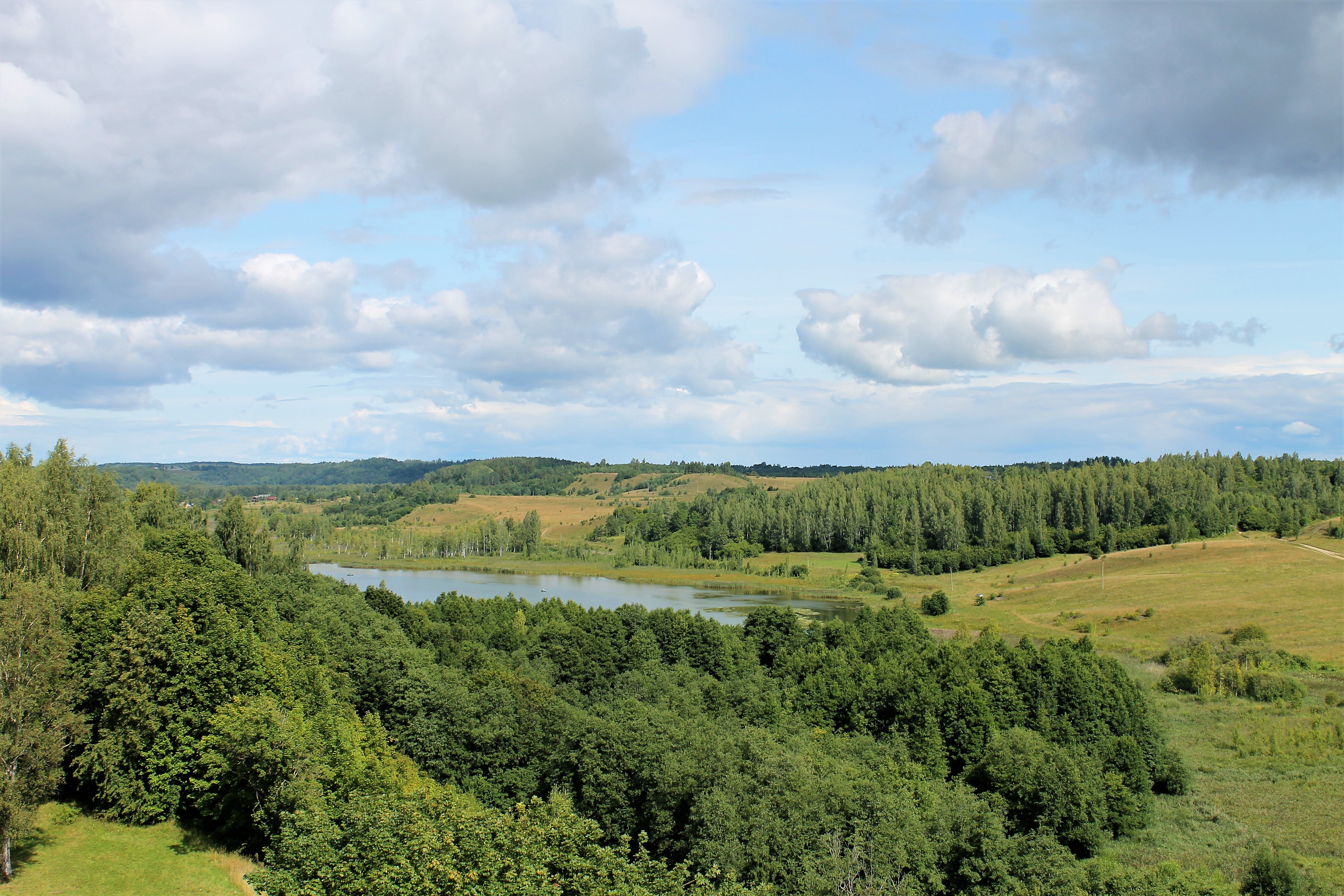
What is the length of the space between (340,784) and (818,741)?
68.2ft

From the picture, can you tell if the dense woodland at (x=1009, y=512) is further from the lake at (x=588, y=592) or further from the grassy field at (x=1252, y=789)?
the grassy field at (x=1252, y=789)

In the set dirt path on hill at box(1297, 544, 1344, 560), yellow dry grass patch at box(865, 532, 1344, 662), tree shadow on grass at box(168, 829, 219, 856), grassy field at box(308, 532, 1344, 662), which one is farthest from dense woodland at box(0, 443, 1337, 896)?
dirt path on hill at box(1297, 544, 1344, 560)

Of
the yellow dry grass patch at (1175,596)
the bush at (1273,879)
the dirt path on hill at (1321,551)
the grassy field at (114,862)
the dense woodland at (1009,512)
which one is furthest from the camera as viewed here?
the dense woodland at (1009,512)

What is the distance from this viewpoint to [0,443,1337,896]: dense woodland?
21.3 m

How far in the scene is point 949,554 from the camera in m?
134

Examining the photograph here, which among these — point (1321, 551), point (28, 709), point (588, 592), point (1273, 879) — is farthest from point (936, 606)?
point (28, 709)

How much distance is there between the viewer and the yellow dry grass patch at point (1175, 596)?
74.4m

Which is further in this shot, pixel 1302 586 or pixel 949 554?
pixel 949 554

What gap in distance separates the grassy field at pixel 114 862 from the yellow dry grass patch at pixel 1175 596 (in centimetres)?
6979

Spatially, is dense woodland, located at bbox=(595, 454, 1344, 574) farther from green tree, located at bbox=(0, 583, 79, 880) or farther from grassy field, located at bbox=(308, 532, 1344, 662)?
green tree, located at bbox=(0, 583, 79, 880)

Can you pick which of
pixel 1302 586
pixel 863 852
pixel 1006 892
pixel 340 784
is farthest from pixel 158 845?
pixel 1302 586

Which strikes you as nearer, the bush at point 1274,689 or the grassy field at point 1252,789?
the grassy field at point 1252,789

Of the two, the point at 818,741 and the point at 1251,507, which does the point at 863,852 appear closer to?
the point at 818,741

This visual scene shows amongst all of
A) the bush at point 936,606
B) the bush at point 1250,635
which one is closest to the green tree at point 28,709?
the bush at point 1250,635
